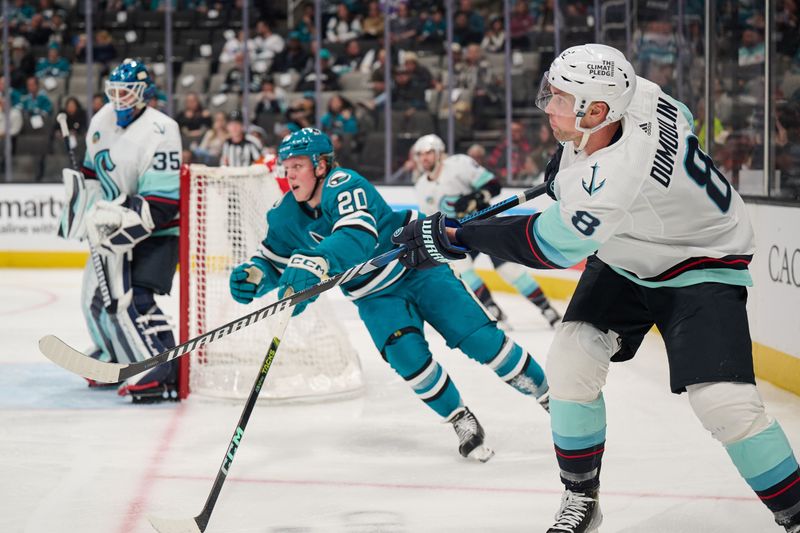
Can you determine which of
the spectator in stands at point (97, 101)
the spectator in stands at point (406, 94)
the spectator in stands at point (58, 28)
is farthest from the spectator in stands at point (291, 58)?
the spectator in stands at point (58, 28)

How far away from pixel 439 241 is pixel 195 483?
1067mm

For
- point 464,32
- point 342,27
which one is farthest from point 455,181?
Result: point 342,27

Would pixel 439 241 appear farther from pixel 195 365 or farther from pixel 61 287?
pixel 61 287

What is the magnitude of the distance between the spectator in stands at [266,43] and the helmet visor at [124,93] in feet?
18.7

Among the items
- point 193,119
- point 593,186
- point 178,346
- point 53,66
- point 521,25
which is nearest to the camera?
point 593,186

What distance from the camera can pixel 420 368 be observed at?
10.1 ft

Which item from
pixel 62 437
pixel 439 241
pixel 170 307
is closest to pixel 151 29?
pixel 170 307

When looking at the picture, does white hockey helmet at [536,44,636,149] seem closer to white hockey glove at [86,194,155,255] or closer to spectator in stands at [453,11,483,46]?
white hockey glove at [86,194,155,255]

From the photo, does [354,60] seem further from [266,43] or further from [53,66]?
[53,66]

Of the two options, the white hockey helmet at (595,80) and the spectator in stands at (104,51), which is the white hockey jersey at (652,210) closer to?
the white hockey helmet at (595,80)

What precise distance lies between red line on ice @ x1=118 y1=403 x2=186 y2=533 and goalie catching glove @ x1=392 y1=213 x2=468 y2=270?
2.93 feet

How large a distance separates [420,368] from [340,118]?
18.1 feet

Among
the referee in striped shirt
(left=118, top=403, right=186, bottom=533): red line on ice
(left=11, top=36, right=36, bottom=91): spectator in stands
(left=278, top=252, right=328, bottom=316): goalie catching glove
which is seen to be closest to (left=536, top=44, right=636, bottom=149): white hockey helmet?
(left=278, top=252, right=328, bottom=316): goalie catching glove

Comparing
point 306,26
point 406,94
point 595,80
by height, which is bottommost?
point 406,94
